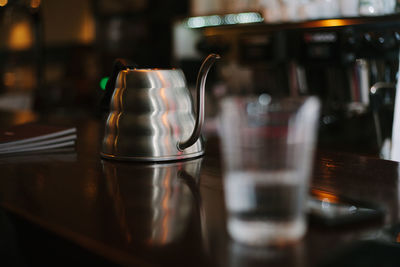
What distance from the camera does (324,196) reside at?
2.04 feet

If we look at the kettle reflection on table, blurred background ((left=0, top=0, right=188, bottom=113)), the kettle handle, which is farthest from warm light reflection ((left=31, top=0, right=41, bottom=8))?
the kettle reflection on table

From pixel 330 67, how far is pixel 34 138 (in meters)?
1.42

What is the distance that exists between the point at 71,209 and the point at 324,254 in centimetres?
31

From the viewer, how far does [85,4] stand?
17.4 feet

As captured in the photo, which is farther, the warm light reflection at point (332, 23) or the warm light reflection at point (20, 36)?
the warm light reflection at point (20, 36)

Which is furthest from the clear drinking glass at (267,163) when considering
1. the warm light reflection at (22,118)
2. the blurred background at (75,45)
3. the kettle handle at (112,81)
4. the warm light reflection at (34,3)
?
the warm light reflection at (34,3)

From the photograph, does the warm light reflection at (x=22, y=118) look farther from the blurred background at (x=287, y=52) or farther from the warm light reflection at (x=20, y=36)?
the warm light reflection at (x=20, y=36)

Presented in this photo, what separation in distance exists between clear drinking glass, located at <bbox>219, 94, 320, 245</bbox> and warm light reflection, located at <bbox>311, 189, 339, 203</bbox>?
15cm

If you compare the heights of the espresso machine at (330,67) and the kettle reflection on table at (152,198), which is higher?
the espresso machine at (330,67)

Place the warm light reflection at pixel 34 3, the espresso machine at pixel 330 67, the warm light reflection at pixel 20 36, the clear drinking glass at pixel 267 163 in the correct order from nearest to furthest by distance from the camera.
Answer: the clear drinking glass at pixel 267 163, the espresso machine at pixel 330 67, the warm light reflection at pixel 34 3, the warm light reflection at pixel 20 36

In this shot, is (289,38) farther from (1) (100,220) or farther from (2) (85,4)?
(2) (85,4)

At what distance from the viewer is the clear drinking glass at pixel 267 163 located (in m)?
0.42

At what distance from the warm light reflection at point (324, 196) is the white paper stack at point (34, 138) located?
0.61 meters

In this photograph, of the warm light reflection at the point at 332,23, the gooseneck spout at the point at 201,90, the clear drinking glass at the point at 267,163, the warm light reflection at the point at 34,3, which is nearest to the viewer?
the clear drinking glass at the point at 267,163
